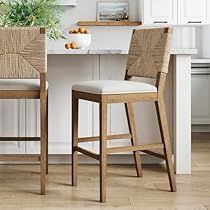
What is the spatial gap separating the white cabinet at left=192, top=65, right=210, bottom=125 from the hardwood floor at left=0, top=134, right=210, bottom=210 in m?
1.96

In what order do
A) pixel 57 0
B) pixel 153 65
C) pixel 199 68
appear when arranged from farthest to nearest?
pixel 199 68, pixel 57 0, pixel 153 65

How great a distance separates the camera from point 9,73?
2934 mm

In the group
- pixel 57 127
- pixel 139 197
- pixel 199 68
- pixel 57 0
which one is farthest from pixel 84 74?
pixel 199 68

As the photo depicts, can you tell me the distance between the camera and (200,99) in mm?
5766

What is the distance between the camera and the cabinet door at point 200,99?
572 centimetres

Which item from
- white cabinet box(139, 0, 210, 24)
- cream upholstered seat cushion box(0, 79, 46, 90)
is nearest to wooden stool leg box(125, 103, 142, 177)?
cream upholstered seat cushion box(0, 79, 46, 90)

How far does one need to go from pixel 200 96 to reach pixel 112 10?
50.9 inches

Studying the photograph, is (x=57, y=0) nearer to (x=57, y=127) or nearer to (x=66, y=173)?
(x=57, y=127)

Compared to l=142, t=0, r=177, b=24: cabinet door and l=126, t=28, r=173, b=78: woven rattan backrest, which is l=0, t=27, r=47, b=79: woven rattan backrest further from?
l=142, t=0, r=177, b=24: cabinet door

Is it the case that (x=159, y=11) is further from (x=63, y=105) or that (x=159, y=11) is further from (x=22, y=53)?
(x=22, y=53)

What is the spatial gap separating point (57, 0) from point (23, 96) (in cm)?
249

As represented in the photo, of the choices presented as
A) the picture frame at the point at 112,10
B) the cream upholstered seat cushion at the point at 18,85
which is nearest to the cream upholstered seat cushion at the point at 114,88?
the cream upholstered seat cushion at the point at 18,85

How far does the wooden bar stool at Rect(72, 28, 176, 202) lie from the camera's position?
9.46 ft

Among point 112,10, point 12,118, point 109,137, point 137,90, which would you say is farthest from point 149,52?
point 112,10
